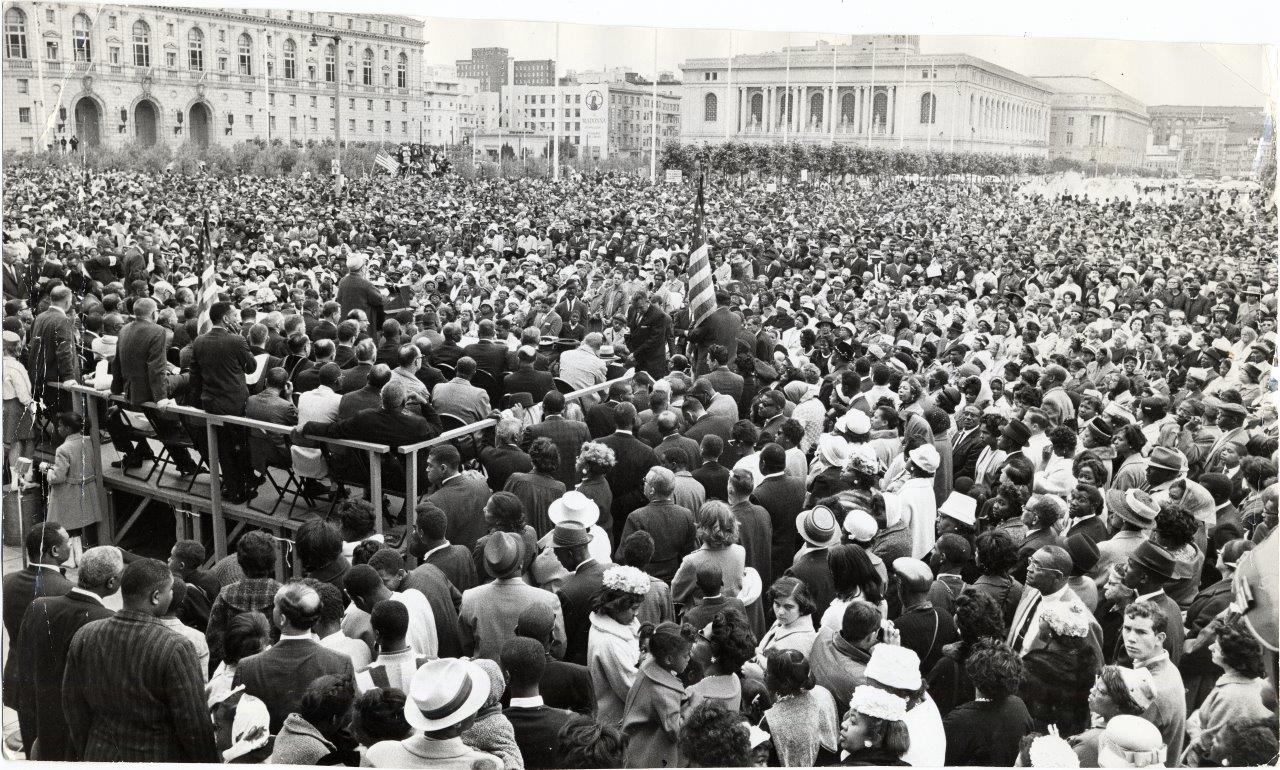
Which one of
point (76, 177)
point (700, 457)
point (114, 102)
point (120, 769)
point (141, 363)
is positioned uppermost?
point (114, 102)

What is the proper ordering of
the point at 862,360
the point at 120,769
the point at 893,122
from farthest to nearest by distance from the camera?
1. the point at 893,122
2. the point at 862,360
3. the point at 120,769

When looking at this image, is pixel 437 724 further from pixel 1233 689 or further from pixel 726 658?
pixel 1233 689

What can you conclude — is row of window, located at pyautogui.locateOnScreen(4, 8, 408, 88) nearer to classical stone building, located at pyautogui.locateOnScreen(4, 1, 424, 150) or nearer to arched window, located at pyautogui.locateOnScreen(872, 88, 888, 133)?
classical stone building, located at pyautogui.locateOnScreen(4, 1, 424, 150)

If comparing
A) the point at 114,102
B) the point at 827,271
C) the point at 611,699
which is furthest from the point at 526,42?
the point at 114,102

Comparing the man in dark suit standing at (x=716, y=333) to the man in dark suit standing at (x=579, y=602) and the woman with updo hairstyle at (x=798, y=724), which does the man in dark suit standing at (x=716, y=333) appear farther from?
the woman with updo hairstyle at (x=798, y=724)

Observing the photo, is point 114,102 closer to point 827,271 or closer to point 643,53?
point 827,271

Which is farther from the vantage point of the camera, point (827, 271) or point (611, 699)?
point (827, 271)

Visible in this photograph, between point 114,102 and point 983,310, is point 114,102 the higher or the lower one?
the higher one
